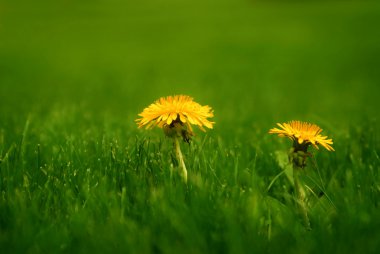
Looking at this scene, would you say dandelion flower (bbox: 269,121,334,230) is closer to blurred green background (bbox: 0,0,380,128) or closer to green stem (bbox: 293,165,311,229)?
green stem (bbox: 293,165,311,229)

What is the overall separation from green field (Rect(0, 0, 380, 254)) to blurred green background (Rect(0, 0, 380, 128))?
50 mm

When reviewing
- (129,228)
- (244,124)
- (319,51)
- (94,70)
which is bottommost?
(129,228)

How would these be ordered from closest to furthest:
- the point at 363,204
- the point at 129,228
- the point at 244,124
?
the point at 129,228 < the point at 363,204 < the point at 244,124

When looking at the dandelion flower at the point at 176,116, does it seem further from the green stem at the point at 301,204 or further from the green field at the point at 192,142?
the green stem at the point at 301,204

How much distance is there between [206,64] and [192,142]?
23.3 ft

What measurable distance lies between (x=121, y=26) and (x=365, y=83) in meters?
11.7

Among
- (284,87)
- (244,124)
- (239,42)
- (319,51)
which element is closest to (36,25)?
(239,42)

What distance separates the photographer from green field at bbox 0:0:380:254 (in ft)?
4.41

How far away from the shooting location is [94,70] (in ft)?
27.8

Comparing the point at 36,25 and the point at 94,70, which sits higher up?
the point at 36,25

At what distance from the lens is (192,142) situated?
211 centimetres

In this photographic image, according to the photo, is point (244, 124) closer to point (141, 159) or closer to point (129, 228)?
point (141, 159)

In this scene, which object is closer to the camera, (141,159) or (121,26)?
(141,159)

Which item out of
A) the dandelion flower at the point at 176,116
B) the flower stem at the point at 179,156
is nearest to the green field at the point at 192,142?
the flower stem at the point at 179,156
